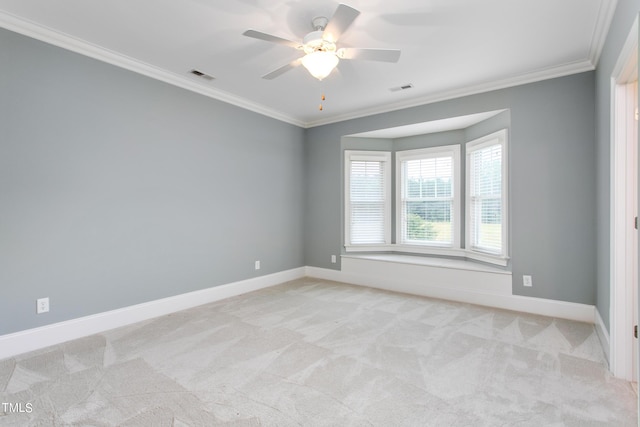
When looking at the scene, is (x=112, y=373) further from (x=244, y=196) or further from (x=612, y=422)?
(x=612, y=422)

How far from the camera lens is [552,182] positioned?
3361 mm

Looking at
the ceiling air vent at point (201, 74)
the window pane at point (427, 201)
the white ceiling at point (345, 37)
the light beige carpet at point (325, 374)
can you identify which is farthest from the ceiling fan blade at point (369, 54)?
the window pane at point (427, 201)

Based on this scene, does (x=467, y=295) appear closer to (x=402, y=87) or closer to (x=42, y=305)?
(x=402, y=87)

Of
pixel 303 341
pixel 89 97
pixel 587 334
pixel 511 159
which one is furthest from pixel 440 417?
pixel 89 97

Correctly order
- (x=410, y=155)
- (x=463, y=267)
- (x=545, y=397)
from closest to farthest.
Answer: (x=545, y=397) < (x=463, y=267) < (x=410, y=155)

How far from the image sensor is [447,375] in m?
2.21

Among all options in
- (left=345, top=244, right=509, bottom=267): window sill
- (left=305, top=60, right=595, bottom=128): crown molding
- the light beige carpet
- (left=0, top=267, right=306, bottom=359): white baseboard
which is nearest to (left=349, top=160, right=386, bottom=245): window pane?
(left=345, top=244, right=509, bottom=267): window sill

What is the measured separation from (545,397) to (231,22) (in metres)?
3.48

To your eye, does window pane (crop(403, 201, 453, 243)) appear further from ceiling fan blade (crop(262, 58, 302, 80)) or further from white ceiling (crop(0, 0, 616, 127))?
ceiling fan blade (crop(262, 58, 302, 80))

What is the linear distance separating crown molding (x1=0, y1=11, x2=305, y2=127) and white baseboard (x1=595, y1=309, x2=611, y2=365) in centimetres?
457

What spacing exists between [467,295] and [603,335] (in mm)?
1400

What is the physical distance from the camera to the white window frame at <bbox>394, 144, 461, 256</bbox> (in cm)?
466

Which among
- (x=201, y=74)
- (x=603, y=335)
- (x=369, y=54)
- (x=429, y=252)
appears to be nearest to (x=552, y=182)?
(x=603, y=335)

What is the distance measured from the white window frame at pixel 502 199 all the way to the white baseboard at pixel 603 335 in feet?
3.28
